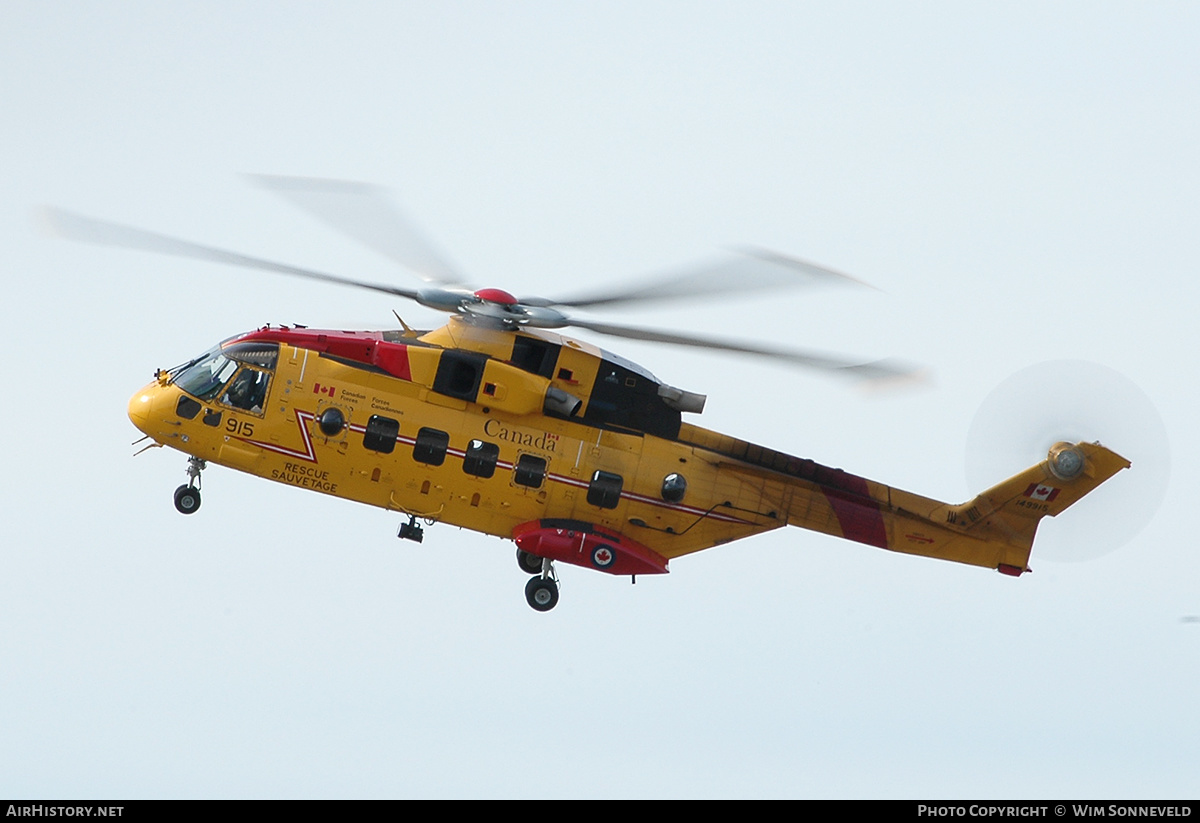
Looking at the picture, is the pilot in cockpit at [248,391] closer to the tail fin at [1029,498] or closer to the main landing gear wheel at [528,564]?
the main landing gear wheel at [528,564]

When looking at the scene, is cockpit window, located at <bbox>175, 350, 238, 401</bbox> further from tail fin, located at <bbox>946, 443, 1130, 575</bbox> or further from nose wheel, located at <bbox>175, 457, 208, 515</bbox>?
tail fin, located at <bbox>946, 443, 1130, 575</bbox>

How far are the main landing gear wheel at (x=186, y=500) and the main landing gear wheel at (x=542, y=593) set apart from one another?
593 cm

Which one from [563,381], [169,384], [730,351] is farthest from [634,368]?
[169,384]

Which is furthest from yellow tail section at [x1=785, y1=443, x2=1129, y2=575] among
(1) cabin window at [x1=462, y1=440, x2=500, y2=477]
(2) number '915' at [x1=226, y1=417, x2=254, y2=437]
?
(2) number '915' at [x1=226, y1=417, x2=254, y2=437]

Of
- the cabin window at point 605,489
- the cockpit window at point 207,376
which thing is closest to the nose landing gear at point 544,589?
the cabin window at point 605,489

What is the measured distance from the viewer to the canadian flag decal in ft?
84.0

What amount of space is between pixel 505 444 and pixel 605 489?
6.14 ft

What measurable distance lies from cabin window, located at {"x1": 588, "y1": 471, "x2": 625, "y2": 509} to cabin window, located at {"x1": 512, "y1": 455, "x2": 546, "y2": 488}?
0.86 metres

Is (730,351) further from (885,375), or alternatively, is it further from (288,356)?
(288,356)

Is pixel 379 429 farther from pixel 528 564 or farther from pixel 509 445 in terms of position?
pixel 528 564

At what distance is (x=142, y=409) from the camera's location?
25156mm

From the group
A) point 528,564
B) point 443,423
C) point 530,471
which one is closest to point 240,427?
point 443,423

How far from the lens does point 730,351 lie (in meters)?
22.0

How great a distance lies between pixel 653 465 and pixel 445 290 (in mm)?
4744
